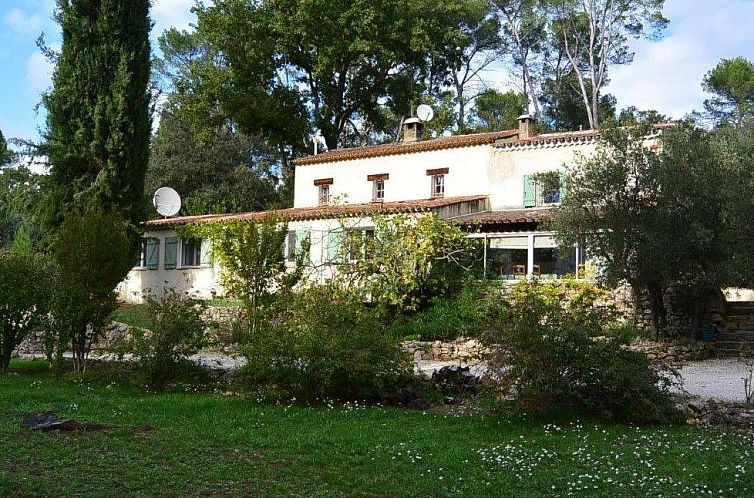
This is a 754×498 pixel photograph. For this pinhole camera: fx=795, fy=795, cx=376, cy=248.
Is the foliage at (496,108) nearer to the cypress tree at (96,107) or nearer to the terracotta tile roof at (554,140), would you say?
the terracotta tile roof at (554,140)

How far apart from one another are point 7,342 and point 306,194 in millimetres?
18149

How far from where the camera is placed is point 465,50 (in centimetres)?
4444

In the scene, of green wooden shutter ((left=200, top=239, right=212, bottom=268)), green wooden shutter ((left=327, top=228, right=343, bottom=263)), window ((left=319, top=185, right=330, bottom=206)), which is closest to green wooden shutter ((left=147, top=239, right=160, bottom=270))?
green wooden shutter ((left=200, top=239, right=212, bottom=268))

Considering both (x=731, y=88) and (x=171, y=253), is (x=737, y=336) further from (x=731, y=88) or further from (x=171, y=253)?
(x=731, y=88)

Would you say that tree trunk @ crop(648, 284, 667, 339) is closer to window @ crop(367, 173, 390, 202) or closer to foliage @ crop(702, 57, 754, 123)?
window @ crop(367, 173, 390, 202)

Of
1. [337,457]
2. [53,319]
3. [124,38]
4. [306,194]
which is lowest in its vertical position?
[337,457]

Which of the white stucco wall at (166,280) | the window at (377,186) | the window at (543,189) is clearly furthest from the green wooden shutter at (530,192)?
the white stucco wall at (166,280)

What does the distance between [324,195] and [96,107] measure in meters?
9.47

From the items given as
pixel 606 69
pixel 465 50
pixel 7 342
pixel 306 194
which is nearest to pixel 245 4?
pixel 306 194

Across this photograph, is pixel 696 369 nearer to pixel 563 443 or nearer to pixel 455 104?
pixel 563 443

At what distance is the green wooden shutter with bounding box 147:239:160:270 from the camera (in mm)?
31122

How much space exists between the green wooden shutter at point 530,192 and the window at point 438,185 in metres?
3.37

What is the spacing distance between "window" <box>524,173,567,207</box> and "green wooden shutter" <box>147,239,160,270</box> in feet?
46.9

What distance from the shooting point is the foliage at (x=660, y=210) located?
17.2 meters
